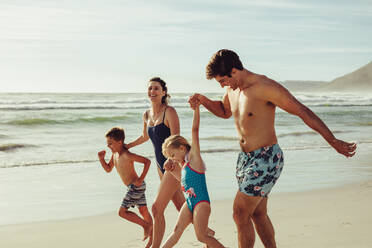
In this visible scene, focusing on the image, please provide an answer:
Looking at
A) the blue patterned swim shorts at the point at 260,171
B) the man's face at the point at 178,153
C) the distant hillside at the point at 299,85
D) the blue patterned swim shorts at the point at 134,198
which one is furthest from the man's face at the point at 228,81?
the distant hillside at the point at 299,85

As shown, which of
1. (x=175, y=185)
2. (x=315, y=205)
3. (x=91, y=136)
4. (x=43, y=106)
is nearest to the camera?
(x=175, y=185)

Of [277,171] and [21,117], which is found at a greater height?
[21,117]

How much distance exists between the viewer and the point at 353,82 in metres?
104

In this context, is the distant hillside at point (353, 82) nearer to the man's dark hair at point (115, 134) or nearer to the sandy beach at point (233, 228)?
the sandy beach at point (233, 228)

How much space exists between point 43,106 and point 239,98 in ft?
94.8

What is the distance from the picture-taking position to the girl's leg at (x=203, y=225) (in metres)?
4.18

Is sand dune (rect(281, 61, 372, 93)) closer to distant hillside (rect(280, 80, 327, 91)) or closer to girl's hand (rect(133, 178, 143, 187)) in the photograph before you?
distant hillside (rect(280, 80, 327, 91))

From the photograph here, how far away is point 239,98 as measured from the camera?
4.12 m

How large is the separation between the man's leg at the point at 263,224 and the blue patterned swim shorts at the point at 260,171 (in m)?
0.19

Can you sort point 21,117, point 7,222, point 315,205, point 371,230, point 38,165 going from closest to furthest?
point 371,230, point 7,222, point 315,205, point 38,165, point 21,117

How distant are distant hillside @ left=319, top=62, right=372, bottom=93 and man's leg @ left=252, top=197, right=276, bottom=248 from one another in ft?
311

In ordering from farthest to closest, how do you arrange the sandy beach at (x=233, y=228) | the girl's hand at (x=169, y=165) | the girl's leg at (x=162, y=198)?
the sandy beach at (x=233, y=228)
the girl's leg at (x=162, y=198)
the girl's hand at (x=169, y=165)

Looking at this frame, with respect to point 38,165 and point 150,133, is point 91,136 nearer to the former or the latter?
point 38,165

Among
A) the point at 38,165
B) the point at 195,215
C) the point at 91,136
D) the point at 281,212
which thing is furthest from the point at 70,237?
the point at 91,136
